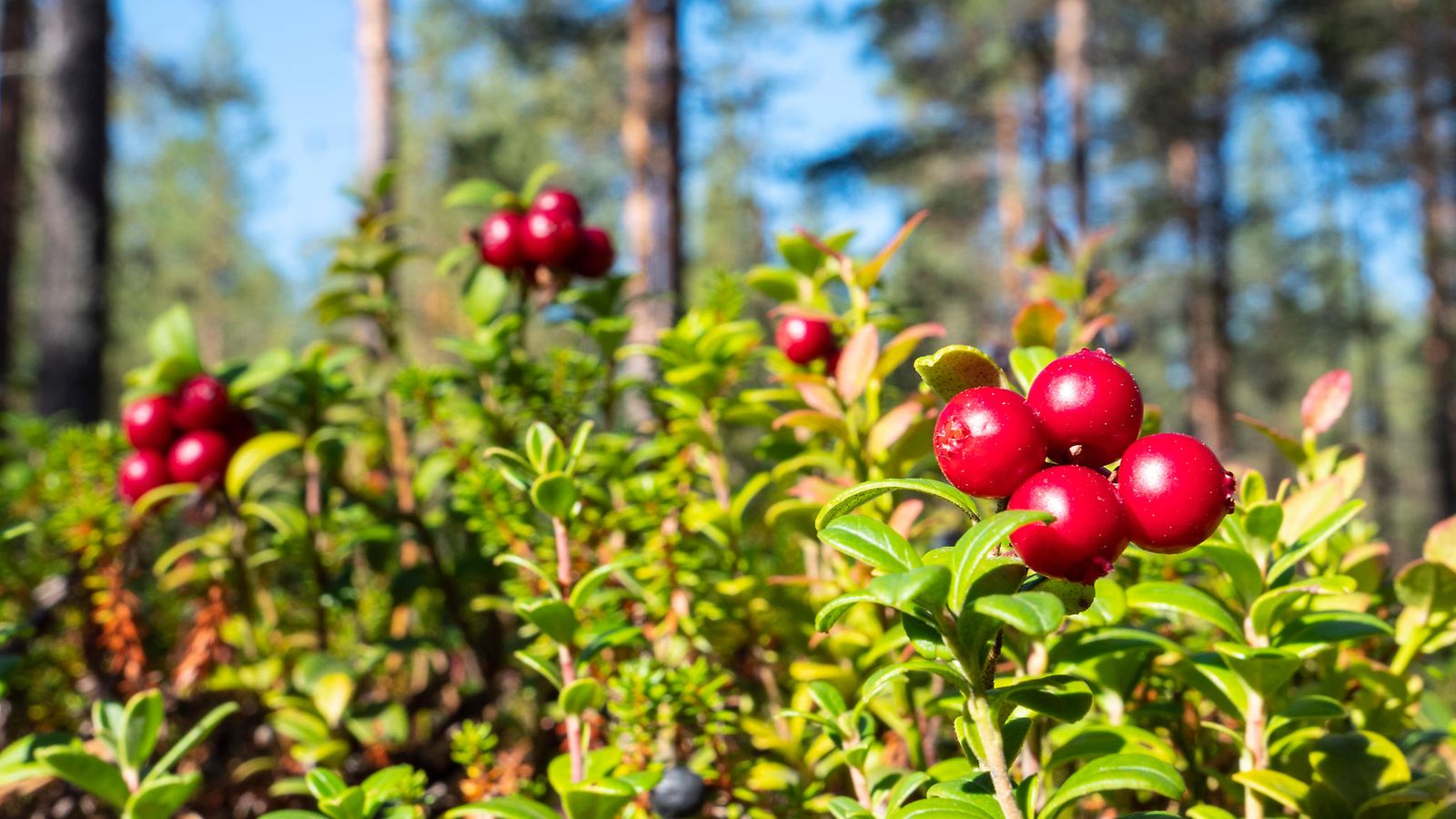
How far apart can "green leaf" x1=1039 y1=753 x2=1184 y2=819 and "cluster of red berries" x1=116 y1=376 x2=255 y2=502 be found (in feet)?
3.80

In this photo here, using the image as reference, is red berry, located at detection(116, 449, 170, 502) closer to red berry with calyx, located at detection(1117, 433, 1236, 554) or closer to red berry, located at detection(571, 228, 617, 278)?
red berry, located at detection(571, 228, 617, 278)

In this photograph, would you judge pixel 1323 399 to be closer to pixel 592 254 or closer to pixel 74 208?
pixel 592 254

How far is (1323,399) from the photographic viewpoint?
108cm

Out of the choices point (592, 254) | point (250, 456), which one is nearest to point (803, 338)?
point (592, 254)

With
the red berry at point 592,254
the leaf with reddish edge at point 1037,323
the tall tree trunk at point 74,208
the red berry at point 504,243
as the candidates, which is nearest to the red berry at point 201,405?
the red berry at point 504,243

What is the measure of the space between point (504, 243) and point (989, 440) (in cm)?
106

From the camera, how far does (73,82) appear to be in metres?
4.65

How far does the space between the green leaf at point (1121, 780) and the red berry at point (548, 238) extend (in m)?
1.04

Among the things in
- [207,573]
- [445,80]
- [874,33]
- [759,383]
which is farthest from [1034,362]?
[445,80]

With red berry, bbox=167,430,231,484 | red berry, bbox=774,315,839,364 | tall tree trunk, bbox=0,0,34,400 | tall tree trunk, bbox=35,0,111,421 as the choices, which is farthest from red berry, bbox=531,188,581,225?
tall tree trunk, bbox=0,0,34,400

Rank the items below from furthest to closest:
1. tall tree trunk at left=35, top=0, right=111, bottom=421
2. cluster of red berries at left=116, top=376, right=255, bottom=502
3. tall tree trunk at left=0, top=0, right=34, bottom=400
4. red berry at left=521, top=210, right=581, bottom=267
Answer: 1. tall tree trunk at left=0, top=0, right=34, bottom=400
2. tall tree trunk at left=35, top=0, right=111, bottom=421
3. red berry at left=521, top=210, right=581, bottom=267
4. cluster of red berries at left=116, top=376, right=255, bottom=502

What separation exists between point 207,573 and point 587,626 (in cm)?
77

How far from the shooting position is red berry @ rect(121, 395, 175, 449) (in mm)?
1353

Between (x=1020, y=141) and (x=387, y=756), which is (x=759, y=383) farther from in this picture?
(x=1020, y=141)
